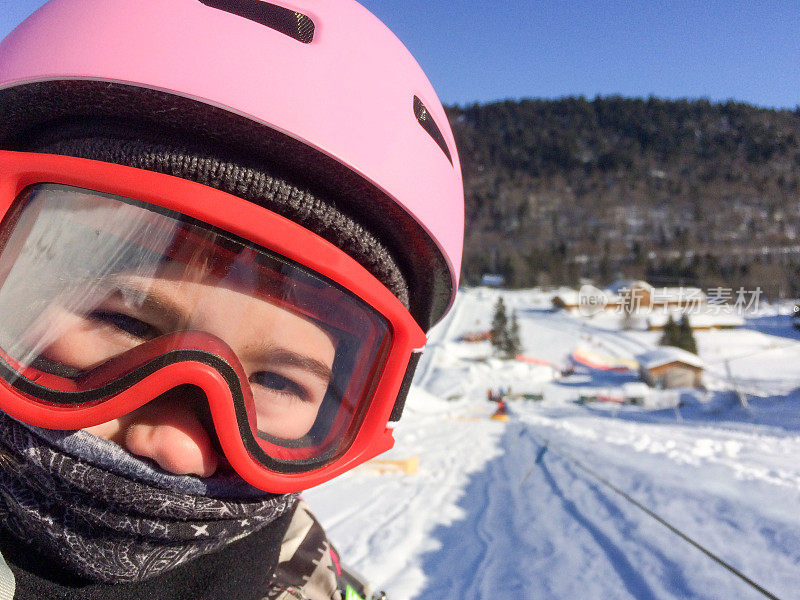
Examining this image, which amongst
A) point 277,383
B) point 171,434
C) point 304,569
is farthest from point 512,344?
point 171,434

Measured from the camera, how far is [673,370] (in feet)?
68.7

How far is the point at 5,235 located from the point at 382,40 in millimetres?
887

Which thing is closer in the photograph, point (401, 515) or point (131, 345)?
point (131, 345)

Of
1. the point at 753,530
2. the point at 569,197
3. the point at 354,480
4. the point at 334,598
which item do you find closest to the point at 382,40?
the point at 334,598

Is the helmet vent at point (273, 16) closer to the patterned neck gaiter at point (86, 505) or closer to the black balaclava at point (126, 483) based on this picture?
the black balaclava at point (126, 483)

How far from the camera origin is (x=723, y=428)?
16.6 ft

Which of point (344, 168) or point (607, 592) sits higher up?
point (344, 168)

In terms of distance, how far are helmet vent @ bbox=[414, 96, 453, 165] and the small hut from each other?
23262mm

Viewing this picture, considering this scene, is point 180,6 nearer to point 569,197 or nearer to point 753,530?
point 753,530

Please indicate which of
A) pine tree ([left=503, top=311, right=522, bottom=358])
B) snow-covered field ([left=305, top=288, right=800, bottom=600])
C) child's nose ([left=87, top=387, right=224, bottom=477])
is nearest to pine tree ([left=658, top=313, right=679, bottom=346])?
pine tree ([left=503, top=311, right=522, bottom=358])

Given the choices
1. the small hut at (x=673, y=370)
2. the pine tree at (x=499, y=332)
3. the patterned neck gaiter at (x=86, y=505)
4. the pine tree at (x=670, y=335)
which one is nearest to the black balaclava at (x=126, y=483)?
the patterned neck gaiter at (x=86, y=505)

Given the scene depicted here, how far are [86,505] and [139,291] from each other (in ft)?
1.18

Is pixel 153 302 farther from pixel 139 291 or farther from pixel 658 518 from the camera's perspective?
pixel 658 518

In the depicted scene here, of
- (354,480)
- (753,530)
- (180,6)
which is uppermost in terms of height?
(180,6)
